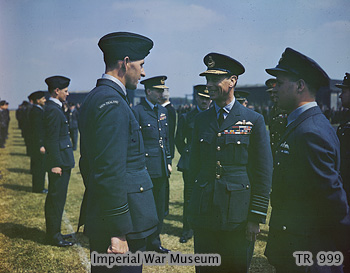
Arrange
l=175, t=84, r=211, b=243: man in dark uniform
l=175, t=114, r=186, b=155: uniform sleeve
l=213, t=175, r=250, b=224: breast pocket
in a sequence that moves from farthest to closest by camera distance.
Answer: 1. l=175, t=114, r=186, b=155: uniform sleeve
2. l=175, t=84, r=211, b=243: man in dark uniform
3. l=213, t=175, r=250, b=224: breast pocket

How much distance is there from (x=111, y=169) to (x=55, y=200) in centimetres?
338

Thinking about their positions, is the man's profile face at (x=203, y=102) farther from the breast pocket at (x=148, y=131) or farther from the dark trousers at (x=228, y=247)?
the dark trousers at (x=228, y=247)

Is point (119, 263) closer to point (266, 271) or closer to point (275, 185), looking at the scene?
point (275, 185)

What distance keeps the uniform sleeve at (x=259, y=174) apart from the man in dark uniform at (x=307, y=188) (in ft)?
1.53

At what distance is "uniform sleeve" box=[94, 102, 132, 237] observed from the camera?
2059 mm

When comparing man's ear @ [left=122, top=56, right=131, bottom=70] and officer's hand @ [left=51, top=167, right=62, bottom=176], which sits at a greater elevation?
man's ear @ [left=122, top=56, right=131, bottom=70]

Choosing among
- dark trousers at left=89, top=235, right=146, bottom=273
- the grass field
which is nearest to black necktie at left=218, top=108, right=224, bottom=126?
dark trousers at left=89, top=235, right=146, bottom=273

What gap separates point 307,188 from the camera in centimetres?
222

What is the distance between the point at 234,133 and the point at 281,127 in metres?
2.85

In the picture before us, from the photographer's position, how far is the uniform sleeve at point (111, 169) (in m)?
2.06

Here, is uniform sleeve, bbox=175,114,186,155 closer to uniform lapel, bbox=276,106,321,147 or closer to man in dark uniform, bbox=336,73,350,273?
man in dark uniform, bbox=336,73,350,273

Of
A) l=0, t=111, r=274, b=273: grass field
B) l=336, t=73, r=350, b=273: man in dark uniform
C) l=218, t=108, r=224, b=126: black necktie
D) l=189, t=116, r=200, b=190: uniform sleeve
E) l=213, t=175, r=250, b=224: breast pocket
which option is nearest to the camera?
l=213, t=175, r=250, b=224: breast pocket

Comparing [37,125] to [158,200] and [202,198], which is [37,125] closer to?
[158,200]

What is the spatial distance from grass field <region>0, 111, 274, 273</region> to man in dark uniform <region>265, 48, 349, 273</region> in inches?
87.0
